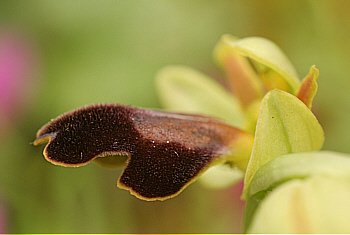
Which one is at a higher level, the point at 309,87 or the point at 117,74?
the point at 309,87

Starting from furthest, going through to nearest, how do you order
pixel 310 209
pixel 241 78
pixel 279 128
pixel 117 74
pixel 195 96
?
pixel 117 74
pixel 195 96
pixel 241 78
pixel 279 128
pixel 310 209

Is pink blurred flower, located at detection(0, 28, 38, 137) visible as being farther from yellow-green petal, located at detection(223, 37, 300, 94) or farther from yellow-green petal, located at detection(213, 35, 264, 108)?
yellow-green petal, located at detection(223, 37, 300, 94)

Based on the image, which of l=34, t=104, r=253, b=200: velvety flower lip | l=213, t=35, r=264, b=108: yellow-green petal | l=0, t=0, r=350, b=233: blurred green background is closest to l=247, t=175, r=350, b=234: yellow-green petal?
l=34, t=104, r=253, b=200: velvety flower lip

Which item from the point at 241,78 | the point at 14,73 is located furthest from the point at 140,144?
the point at 14,73

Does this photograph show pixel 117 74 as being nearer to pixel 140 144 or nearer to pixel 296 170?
pixel 140 144

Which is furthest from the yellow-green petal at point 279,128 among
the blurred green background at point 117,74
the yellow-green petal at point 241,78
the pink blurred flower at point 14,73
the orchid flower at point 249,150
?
the pink blurred flower at point 14,73
